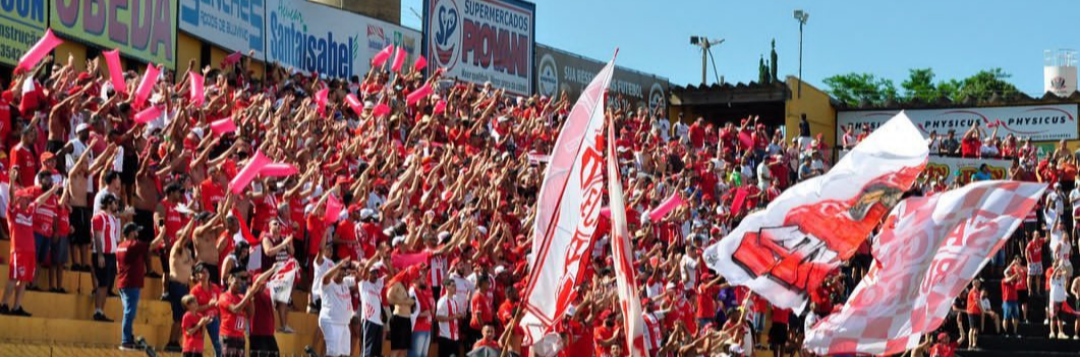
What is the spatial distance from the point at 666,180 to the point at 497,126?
3.01 meters

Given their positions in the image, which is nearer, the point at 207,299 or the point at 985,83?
the point at 207,299

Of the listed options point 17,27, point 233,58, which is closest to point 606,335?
point 17,27

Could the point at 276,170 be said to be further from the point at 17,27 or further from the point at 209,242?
the point at 17,27

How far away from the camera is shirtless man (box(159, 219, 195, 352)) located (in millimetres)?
16750

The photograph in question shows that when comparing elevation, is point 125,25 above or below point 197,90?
above

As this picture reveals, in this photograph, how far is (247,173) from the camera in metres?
18.9

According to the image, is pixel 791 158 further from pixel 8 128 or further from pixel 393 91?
pixel 8 128

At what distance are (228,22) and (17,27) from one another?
7421 mm

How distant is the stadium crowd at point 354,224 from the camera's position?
17.0m

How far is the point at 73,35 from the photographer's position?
26.5 metres

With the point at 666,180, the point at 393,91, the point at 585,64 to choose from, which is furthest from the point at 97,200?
the point at 585,64

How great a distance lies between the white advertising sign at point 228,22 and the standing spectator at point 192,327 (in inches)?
605

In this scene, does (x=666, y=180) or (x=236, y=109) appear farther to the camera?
(x=666, y=180)

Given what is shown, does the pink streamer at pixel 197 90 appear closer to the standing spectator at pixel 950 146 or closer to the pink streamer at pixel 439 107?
the pink streamer at pixel 439 107
